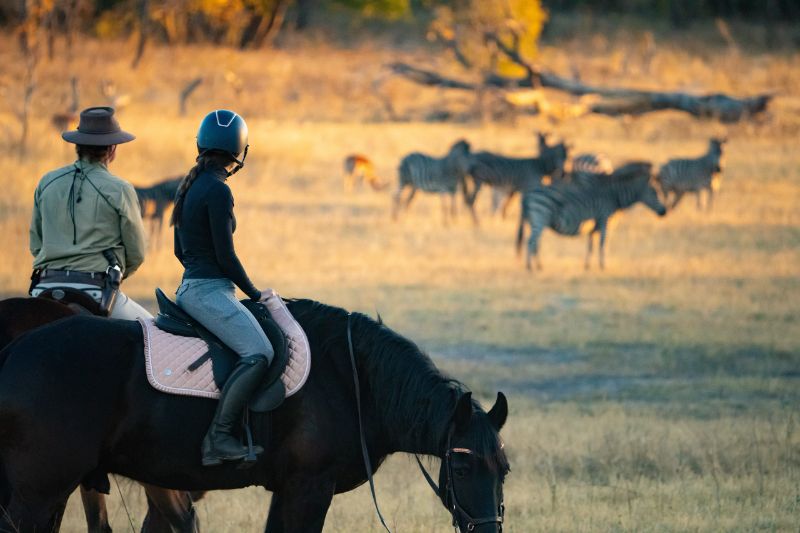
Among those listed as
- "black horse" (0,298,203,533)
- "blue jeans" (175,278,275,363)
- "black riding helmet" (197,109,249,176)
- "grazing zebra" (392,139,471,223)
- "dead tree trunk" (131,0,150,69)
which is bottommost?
"black horse" (0,298,203,533)

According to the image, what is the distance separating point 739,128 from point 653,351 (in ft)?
65.4

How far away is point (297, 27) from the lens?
52.7 meters

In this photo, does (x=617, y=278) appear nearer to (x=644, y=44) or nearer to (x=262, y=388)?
(x=262, y=388)

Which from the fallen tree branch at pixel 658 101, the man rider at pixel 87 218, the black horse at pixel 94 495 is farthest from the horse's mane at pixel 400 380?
the fallen tree branch at pixel 658 101

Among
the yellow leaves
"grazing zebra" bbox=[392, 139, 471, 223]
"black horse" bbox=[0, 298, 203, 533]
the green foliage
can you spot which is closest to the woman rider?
"black horse" bbox=[0, 298, 203, 533]

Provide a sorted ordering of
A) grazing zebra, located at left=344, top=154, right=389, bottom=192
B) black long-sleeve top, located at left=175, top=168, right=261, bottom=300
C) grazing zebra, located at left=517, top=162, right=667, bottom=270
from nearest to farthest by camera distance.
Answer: black long-sleeve top, located at left=175, top=168, right=261, bottom=300, grazing zebra, located at left=517, top=162, right=667, bottom=270, grazing zebra, located at left=344, top=154, right=389, bottom=192

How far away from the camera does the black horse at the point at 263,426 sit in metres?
4.77

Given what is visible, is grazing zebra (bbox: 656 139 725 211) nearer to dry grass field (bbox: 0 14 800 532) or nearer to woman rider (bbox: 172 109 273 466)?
dry grass field (bbox: 0 14 800 532)

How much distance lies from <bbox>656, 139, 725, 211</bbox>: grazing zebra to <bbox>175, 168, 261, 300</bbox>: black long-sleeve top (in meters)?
20.1

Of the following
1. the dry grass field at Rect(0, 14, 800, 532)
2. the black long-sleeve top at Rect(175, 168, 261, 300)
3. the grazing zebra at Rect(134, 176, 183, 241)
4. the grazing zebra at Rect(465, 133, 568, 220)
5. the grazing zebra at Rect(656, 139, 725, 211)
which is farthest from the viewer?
the grazing zebra at Rect(656, 139, 725, 211)

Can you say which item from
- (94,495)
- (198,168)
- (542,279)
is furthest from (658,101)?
(198,168)

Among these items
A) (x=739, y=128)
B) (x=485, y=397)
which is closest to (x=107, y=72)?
(x=739, y=128)

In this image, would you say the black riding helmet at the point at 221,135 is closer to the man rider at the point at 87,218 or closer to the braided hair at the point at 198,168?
the braided hair at the point at 198,168

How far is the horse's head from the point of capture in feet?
15.7
